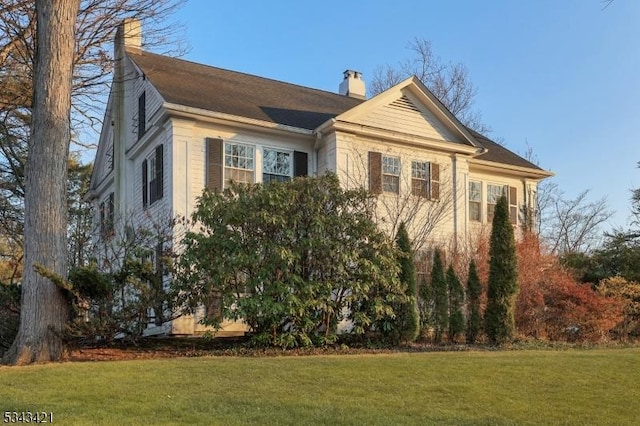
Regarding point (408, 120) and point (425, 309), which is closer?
point (425, 309)

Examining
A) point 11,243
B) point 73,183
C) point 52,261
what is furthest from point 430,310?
point 11,243

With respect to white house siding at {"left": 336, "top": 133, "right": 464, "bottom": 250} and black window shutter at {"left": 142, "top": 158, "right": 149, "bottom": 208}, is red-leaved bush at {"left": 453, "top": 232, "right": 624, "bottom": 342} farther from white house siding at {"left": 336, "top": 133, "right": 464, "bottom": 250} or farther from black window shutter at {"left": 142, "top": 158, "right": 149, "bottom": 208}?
black window shutter at {"left": 142, "top": 158, "right": 149, "bottom": 208}

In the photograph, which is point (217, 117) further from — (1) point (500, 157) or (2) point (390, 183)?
(1) point (500, 157)

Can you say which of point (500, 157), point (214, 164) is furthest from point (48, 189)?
point (500, 157)

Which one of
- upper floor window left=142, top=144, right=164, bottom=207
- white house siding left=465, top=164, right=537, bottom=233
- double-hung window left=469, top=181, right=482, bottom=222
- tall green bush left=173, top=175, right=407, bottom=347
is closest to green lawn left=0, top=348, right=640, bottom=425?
tall green bush left=173, top=175, right=407, bottom=347

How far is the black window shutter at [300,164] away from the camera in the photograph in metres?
15.7

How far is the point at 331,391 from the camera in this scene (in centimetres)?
635

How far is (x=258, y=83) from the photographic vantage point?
18.7 m

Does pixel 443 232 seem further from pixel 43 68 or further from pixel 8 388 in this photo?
pixel 8 388

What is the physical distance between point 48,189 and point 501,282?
8.60 meters

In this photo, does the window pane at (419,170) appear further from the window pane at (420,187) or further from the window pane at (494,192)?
the window pane at (494,192)

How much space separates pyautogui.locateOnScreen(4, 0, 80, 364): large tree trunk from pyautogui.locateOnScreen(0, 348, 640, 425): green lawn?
1049mm

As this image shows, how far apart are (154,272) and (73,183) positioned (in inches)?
761

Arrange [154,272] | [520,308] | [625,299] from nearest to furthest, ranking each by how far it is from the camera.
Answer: [154,272] < [520,308] < [625,299]
